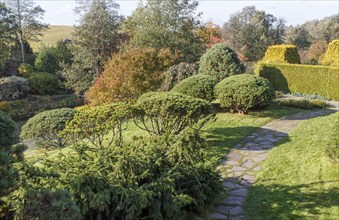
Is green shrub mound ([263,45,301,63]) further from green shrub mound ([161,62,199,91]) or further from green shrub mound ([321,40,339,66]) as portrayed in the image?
green shrub mound ([161,62,199,91])

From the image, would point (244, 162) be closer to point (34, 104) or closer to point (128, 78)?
point (128, 78)

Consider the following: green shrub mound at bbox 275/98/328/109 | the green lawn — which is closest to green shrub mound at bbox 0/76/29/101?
green shrub mound at bbox 275/98/328/109

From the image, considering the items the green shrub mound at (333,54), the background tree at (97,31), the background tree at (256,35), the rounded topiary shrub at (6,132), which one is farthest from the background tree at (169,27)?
the rounded topiary shrub at (6,132)

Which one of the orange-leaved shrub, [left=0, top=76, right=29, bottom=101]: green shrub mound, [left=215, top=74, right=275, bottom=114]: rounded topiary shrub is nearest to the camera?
[left=215, top=74, right=275, bottom=114]: rounded topiary shrub

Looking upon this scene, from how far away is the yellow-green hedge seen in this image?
14.6 m

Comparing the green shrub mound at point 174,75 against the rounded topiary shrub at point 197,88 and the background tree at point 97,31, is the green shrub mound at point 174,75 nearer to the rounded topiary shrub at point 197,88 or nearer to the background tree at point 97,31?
the rounded topiary shrub at point 197,88

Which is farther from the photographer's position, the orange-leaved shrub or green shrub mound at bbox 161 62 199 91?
green shrub mound at bbox 161 62 199 91

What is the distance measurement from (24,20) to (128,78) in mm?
22204

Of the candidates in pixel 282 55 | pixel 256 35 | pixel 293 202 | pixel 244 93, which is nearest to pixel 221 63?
pixel 244 93

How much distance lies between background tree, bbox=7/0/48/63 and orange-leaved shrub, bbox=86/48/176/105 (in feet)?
64.8

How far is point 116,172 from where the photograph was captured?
4.26 m

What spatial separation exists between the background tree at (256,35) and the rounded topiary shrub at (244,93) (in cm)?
1751

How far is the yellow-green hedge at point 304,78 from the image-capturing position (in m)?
14.6

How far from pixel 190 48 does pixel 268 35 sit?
14.7m
